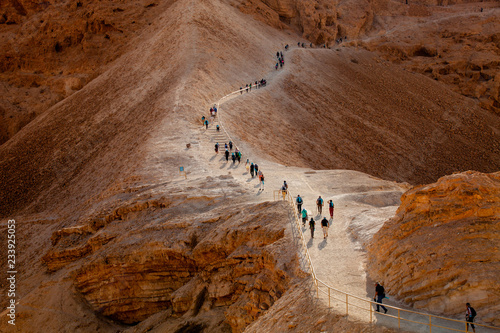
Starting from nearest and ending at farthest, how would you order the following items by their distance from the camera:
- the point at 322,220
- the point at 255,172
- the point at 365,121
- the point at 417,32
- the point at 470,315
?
1. the point at 470,315
2. the point at 322,220
3. the point at 255,172
4. the point at 365,121
5. the point at 417,32

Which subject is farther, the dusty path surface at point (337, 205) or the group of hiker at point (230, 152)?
the group of hiker at point (230, 152)

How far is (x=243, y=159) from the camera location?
2709 centimetres

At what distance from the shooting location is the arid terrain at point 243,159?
40.3 ft

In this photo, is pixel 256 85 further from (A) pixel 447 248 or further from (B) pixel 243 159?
(A) pixel 447 248

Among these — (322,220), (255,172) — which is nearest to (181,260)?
(322,220)

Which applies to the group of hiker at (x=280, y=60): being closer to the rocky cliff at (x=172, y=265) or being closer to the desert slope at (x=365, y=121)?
the desert slope at (x=365, y=121)

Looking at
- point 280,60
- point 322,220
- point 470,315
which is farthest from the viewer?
point 280,60

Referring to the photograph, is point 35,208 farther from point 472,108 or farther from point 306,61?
point 472,108

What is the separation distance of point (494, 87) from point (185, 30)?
33.6 meters

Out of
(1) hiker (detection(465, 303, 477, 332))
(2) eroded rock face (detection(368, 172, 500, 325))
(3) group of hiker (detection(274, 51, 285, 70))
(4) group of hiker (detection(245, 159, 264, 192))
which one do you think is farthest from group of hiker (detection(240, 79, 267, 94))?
(1) hiker (detection(465, 303, 477, 332))

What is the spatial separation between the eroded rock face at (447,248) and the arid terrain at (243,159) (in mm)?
40

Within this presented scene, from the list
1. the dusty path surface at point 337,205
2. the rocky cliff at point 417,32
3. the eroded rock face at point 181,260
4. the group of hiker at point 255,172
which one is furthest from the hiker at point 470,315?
the rocky cliff at point 417,32

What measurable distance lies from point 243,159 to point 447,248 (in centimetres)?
1712

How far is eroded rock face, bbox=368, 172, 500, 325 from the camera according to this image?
32.9 feet
